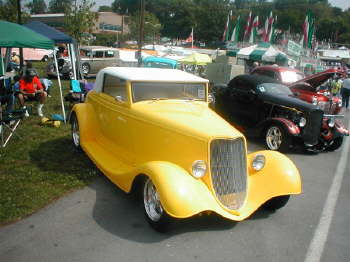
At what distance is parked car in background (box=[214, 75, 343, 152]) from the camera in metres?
8.23

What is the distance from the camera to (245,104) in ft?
31.3

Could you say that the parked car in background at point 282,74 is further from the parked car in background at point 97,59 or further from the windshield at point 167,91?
the parked car in background at point 97,59

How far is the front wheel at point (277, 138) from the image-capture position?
26.8ft

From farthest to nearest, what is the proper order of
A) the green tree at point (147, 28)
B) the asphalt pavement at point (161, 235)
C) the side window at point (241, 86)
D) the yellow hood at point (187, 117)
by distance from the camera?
1. the green tree at point (147, 28)
2. the side window at point (241, 86)
3. the yellow hood at point (187, 117)
4. the asphalt pavement at point (161, 235)

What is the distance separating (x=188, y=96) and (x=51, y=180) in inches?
104

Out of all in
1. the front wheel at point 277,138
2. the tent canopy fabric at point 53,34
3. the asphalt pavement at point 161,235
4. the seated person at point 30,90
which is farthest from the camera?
the tent canopy fabric at point 53,34

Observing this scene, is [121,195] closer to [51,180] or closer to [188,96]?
[51,180]

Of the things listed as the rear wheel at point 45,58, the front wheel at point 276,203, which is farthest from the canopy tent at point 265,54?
the front wheel at point 276,203

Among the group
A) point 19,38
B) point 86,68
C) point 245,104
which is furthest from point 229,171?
point 86,68

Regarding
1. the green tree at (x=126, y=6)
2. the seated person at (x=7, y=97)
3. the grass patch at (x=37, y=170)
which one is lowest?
the grass patch at (x=37, y=170)

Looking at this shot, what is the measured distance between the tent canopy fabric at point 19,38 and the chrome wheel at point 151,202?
5.14 meters

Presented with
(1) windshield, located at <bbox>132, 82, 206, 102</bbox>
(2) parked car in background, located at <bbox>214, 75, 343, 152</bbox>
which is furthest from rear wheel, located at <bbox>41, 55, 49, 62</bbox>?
(1) windshield, located at <bbox>132, 82, 206, 102</bbox>

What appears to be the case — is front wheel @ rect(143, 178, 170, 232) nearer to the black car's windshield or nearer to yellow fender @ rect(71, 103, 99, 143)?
yellow fender @ rect(71, 103, 99, 143)

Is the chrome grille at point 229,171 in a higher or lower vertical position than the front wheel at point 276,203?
higher
